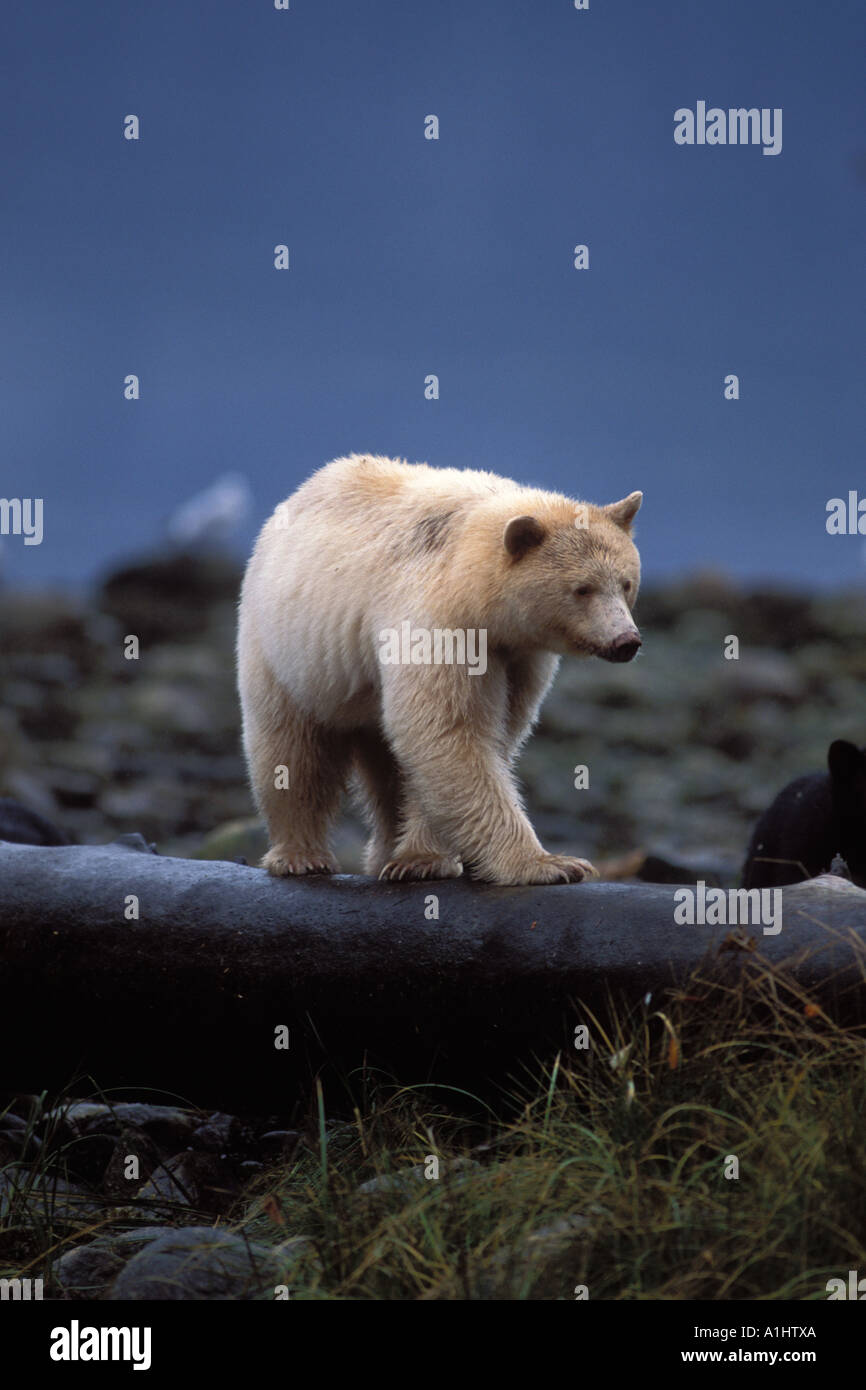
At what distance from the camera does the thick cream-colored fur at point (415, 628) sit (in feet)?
20.0

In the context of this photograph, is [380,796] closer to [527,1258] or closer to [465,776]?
[465,776]

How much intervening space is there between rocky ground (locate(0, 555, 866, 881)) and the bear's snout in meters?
7.14

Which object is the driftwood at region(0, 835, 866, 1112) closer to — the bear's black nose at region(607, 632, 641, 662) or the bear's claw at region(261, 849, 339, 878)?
the bear's claw at region(261, 849, 339, 878)

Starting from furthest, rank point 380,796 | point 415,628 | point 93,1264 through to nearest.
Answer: point 380,796, point 415,628, point 93,1264

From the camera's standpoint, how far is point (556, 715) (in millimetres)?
24500

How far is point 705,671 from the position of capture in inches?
1097

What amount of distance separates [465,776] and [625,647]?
0.89m

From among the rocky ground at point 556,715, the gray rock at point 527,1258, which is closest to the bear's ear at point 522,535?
the gray rock at point 527,1258

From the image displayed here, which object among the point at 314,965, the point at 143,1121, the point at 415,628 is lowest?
the point at 143,1121

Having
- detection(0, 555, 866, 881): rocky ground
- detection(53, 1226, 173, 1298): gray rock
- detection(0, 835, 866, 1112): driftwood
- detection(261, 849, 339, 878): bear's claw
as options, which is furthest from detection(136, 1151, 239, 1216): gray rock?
detection(0, 555, 866, 881): rocky ground

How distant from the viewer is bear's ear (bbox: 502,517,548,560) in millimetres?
6055

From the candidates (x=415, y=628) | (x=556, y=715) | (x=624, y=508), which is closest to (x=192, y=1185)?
(x=415, y=628)
